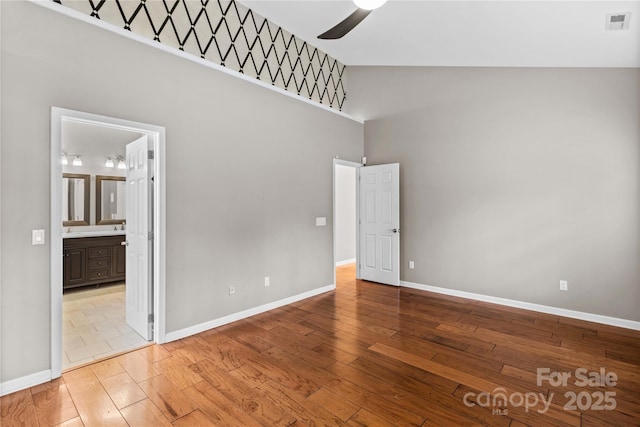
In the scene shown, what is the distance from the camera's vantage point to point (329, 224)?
5.04m

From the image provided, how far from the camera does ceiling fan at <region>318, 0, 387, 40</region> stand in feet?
7.69

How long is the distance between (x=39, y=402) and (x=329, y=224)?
3.78m

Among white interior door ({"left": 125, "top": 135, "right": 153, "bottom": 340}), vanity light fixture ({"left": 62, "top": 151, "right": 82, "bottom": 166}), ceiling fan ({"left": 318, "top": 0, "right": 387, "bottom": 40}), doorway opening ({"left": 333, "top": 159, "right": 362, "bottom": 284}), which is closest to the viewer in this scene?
ceiling fan ({"left": 318, "top": 0, "right": 387, "bottom": 40})

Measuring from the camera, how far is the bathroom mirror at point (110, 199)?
5516 millimetres

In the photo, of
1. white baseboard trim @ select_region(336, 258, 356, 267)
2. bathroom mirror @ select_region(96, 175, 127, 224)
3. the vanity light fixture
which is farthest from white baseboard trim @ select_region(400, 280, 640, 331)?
the vanity light fixture

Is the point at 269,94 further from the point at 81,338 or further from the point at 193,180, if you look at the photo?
the point at 81,338

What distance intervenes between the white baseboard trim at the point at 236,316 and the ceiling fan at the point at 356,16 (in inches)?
127

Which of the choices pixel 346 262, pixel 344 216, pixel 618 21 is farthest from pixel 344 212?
pixel 618 21

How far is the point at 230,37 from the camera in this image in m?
3.79

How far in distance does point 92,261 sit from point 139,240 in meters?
2.50

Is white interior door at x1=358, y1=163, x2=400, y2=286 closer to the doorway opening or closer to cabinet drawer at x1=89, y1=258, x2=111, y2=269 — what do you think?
the doorway opening

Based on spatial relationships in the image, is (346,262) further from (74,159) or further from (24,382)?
(24,382)

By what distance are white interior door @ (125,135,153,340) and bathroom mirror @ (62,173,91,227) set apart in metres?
2.52

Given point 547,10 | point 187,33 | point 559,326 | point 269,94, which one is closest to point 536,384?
point 559,326
